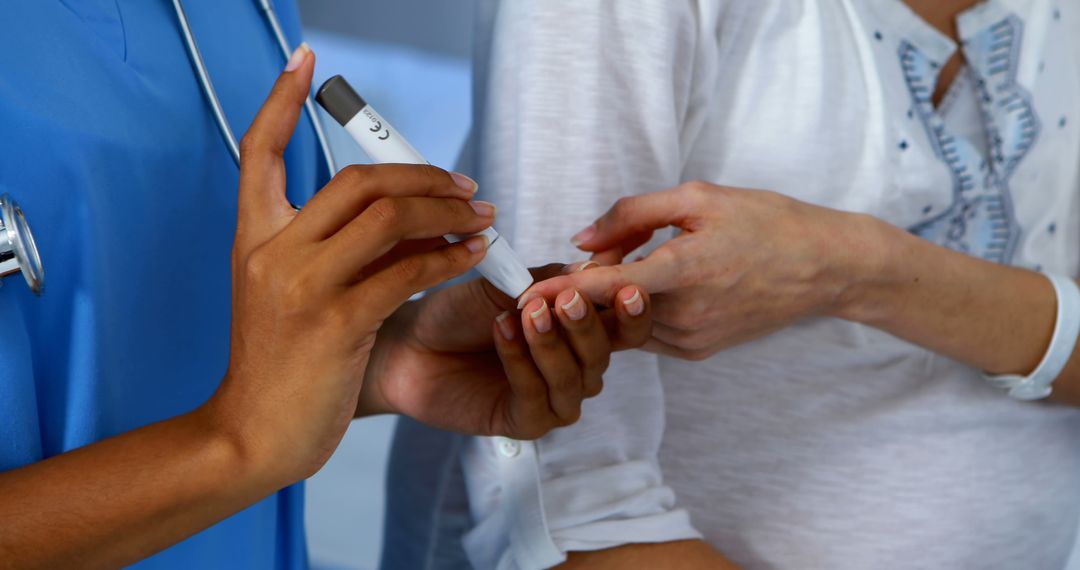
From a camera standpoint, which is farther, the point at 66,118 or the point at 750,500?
the point at 750,500

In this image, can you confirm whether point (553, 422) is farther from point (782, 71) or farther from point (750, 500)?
point (782, 71)

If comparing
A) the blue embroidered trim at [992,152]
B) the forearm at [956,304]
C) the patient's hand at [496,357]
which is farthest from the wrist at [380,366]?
the blue embroidered trim at [992,152]

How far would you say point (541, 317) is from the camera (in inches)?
20.2

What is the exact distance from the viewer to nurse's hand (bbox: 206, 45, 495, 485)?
1.38 feet

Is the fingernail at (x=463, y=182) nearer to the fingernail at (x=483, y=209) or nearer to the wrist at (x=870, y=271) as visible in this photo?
the fingernail at (x=483, y=209)

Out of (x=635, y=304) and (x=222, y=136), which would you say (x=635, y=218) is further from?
(x=222, y=136)

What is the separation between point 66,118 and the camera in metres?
0.45

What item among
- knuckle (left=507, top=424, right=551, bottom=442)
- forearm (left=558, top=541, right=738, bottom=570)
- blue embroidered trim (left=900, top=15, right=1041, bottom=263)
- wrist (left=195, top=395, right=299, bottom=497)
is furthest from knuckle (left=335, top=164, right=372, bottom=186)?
blue embroidered trim (left=900, top=15, right=1041, bottom=263)

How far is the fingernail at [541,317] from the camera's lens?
51 cm

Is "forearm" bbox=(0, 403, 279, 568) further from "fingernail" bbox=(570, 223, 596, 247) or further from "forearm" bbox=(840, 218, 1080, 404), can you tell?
"forearm" bbox=(840, 218, 1080, 404)

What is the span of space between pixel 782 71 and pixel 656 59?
13 centimetres

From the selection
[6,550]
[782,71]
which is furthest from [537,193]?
[6,550]

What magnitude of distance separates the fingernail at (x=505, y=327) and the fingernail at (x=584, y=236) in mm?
102

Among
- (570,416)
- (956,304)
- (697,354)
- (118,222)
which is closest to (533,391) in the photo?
(570,416)
